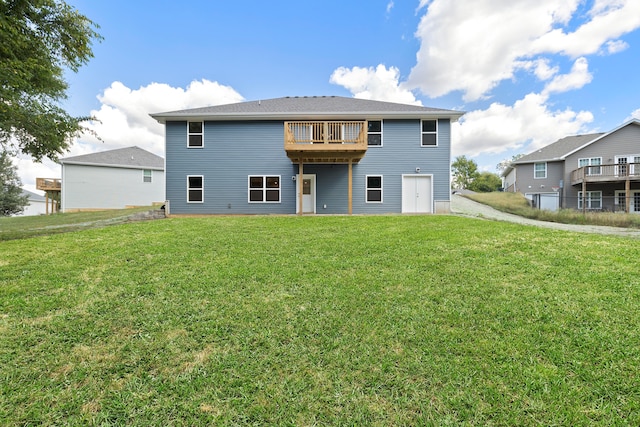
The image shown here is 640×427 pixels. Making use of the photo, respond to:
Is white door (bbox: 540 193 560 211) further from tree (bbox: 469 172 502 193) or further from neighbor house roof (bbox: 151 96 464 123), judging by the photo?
tree (bbox: 469 172 502 193)

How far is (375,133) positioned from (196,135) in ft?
29.1

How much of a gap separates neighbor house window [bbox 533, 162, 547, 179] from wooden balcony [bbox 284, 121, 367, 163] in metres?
18.5

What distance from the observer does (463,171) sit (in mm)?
56000

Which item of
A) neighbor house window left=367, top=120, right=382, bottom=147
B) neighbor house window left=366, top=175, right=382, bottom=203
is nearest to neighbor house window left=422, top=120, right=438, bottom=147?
neighbor house window left=367, top=120, right=382, bottom=147

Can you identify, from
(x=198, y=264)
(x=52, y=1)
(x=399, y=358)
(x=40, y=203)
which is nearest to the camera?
(x=399, y=358)

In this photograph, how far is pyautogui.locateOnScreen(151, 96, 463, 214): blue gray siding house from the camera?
13.5 m

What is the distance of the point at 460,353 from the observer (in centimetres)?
257

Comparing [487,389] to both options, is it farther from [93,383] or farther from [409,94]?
[409,94]

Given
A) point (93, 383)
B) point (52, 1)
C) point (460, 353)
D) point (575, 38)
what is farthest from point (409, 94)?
point (93, 383)

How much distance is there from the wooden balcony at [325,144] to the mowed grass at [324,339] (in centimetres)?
649

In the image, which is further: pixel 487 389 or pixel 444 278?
pixel 444 278

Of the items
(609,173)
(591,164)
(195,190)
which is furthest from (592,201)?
(195,190)

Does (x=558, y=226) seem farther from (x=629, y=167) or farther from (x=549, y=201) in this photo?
(x=549, y=201)

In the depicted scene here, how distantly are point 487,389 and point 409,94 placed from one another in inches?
898
